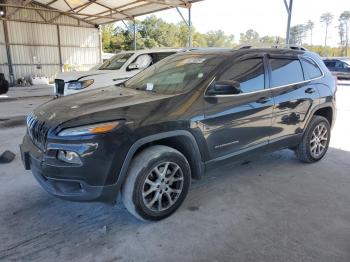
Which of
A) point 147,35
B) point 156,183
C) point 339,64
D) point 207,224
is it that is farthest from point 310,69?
point 147,35

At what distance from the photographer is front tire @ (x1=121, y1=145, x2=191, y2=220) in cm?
279

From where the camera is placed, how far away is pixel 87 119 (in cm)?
264

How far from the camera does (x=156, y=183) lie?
2939 millimetres

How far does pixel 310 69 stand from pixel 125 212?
10.3ft

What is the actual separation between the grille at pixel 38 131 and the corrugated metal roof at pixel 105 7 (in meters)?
12.6

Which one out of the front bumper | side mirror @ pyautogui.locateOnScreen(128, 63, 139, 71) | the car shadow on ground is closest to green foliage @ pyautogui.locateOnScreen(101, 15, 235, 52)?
side mirror @ pyautogui.locateOnScreen(128, 63, 139, 71)

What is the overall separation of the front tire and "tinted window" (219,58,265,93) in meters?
1.07

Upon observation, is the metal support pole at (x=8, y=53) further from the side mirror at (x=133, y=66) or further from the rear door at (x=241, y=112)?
the rear door at (x=241, y=112)

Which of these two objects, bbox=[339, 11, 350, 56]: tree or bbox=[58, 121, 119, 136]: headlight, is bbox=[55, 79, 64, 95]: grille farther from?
bbox=[339, 11, 350, 56]: tree

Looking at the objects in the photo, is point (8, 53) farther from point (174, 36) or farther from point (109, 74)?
point (174, 36)

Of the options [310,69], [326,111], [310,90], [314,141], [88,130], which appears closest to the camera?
[88,130]

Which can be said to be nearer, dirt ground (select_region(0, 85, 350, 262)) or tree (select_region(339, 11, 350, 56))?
dirt ground (select_region(0, 85, 350, 262))

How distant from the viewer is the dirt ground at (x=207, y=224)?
2562 mm

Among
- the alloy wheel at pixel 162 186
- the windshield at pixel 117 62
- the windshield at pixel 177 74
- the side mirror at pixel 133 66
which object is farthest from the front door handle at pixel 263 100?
the windshield at pixel 117 62
